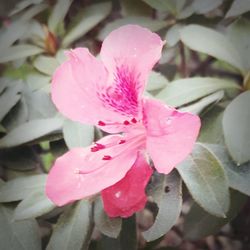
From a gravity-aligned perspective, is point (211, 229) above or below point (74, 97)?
below

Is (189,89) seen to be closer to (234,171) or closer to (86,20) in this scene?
(234,171)

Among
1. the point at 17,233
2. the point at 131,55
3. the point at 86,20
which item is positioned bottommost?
the point at 17,233

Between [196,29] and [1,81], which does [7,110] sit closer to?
[1,81]

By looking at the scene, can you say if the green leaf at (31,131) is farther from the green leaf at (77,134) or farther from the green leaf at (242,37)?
the green leaf at (242,37)

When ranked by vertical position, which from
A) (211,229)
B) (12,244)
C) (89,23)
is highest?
(89,23)

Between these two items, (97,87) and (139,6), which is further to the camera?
(139,6)

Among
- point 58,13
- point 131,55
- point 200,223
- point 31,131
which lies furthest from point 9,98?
point 200,223

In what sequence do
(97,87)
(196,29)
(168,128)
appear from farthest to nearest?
(196,29), (97,87), (168,128)

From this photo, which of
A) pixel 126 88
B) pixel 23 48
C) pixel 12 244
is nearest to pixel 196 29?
pixel 126 88

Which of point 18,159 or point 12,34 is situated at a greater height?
point 12,34
